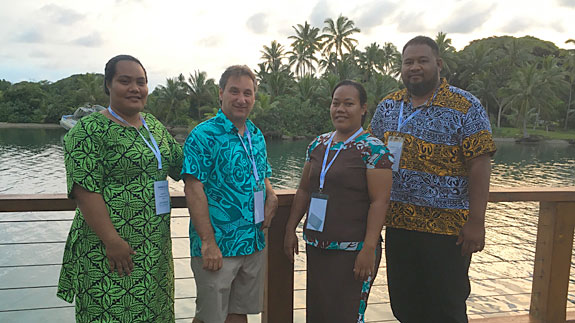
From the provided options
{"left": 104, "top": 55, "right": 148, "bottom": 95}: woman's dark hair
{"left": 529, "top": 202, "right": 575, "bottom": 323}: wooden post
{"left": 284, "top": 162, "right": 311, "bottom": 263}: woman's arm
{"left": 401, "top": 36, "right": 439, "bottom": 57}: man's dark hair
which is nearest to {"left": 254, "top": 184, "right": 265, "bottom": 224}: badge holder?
{"left": 284, "top": 162, "right": 311, "bottom": 263}: woman's arm

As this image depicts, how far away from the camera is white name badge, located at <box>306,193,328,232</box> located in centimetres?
178

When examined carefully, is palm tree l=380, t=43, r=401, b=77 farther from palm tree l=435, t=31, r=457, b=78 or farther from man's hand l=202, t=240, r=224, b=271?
man's hand l=202, t=240, r=224, b=271

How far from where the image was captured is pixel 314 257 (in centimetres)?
186

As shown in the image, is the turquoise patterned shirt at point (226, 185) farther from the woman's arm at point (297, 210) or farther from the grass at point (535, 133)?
the grass at point (535, 133)

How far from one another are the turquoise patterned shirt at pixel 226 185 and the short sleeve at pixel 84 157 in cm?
35

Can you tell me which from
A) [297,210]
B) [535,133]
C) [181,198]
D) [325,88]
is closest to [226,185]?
[181,198]

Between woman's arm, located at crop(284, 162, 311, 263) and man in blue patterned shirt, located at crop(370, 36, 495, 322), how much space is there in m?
0.46

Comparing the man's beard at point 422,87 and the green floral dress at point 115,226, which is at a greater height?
the man's beard at point 422,87

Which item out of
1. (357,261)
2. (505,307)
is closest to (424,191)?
(357,261)

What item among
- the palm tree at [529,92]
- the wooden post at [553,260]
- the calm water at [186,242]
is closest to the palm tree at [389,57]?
the palm tree at [529,92]

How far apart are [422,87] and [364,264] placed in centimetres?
93

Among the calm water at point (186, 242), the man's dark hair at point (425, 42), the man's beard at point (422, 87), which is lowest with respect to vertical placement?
the calm water at point (186, 242)

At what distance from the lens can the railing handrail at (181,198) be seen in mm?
1767

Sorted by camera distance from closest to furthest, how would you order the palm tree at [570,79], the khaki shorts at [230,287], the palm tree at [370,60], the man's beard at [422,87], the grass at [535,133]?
the khaki shorts at [230,287], the man's beard at [422,87], the grass at [535,133], the palm tree at [570,79], the palm tree at [370,60]
